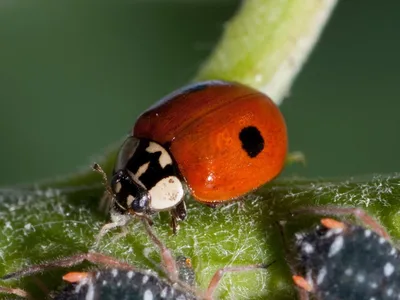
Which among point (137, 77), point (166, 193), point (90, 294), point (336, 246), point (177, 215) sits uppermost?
point (137, 77)

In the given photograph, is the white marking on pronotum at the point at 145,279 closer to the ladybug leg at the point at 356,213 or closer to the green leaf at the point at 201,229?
the green leaf at the point at 201,229

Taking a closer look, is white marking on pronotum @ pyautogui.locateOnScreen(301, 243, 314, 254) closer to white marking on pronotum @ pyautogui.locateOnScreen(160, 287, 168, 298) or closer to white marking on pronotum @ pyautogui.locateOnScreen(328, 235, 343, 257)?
white marking on pronotum @ pyautogui.locateOnScreen(328, 235, 343, 257)

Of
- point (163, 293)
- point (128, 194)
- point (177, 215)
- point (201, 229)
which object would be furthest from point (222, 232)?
point (128, 194)

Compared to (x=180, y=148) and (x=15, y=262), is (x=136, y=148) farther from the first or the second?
(x=15, y=262)

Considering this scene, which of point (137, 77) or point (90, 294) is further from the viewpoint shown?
point (137, 77)

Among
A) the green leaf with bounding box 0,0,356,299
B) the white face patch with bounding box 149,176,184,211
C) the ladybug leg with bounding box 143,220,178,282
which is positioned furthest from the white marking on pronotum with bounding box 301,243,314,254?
the white face patch with bounding box 149,176,184,211

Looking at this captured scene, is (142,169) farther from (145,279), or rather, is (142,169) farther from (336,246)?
(336,246)
